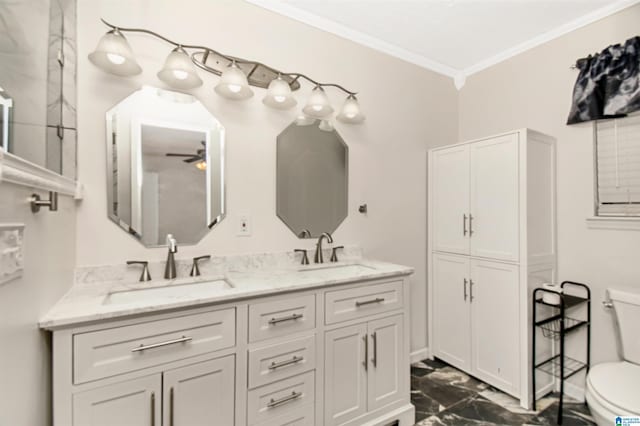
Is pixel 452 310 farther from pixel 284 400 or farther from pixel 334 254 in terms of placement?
pixel 284 400

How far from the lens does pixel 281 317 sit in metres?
1.46

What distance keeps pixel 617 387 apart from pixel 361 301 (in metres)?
1.28

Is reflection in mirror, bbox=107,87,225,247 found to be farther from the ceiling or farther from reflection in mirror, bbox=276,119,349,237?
the ceiling

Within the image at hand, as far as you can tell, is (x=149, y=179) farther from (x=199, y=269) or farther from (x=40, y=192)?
(x=40, y=192)

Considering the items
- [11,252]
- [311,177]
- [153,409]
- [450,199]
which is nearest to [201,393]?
[153,409]

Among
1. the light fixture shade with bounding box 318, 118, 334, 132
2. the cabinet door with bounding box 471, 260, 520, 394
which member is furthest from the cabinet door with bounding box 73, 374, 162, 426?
the cabinet door with bounding box 471, 260, 520, 394

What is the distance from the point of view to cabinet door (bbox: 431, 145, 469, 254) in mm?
2398

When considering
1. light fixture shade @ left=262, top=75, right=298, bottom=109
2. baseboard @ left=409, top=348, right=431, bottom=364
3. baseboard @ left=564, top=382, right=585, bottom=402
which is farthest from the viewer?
baseboard @ left=409, top=348, right=431, bottom=364

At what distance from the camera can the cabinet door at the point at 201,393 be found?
1.21 m

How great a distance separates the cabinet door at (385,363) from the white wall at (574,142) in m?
1.38

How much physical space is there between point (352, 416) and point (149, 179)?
1699 millimetres

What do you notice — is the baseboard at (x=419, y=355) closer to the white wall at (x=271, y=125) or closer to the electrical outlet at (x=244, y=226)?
the white wall at (x=271, y=125)

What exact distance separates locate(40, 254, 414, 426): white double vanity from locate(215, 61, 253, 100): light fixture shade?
1011 millimetres

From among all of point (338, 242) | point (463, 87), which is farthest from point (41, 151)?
point (463, 87)
